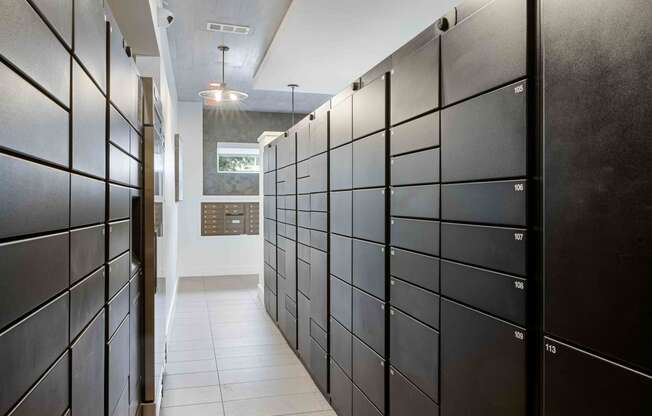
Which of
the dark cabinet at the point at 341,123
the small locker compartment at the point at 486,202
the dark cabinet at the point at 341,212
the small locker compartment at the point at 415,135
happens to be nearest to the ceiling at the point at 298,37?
the dark cabinet at the point at 341,123

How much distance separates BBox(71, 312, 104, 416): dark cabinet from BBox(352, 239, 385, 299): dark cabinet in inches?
48.8

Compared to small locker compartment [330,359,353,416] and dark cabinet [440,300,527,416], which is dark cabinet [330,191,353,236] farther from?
dark cabinet [440,300,527,416]

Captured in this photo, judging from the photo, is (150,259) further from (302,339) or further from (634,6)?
(634,6)

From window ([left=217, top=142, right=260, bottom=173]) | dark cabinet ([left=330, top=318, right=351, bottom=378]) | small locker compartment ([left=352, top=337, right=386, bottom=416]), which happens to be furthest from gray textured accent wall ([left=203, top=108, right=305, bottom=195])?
small locker compartment ([left=352, top=337, right=386, bottom=416])

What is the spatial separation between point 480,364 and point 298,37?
2963 mm

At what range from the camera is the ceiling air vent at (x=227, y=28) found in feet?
14.2

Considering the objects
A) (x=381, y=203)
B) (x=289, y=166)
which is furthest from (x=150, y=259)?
(x=289, y=166)

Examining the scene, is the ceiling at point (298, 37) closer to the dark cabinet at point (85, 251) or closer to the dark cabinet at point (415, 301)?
the dark cabinet at point (415, 301)

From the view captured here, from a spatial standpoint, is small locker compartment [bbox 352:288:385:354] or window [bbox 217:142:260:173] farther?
window [bbox 217:142:260:173]

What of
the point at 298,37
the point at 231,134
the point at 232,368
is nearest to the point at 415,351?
the point at 232,368

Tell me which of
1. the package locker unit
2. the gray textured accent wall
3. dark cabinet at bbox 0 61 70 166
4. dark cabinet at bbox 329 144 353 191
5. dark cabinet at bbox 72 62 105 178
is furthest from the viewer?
the gray textured accent wall

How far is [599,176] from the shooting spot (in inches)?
40.7

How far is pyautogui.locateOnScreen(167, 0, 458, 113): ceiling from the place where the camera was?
3234 mm

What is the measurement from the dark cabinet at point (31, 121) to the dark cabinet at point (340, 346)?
6.81ft
